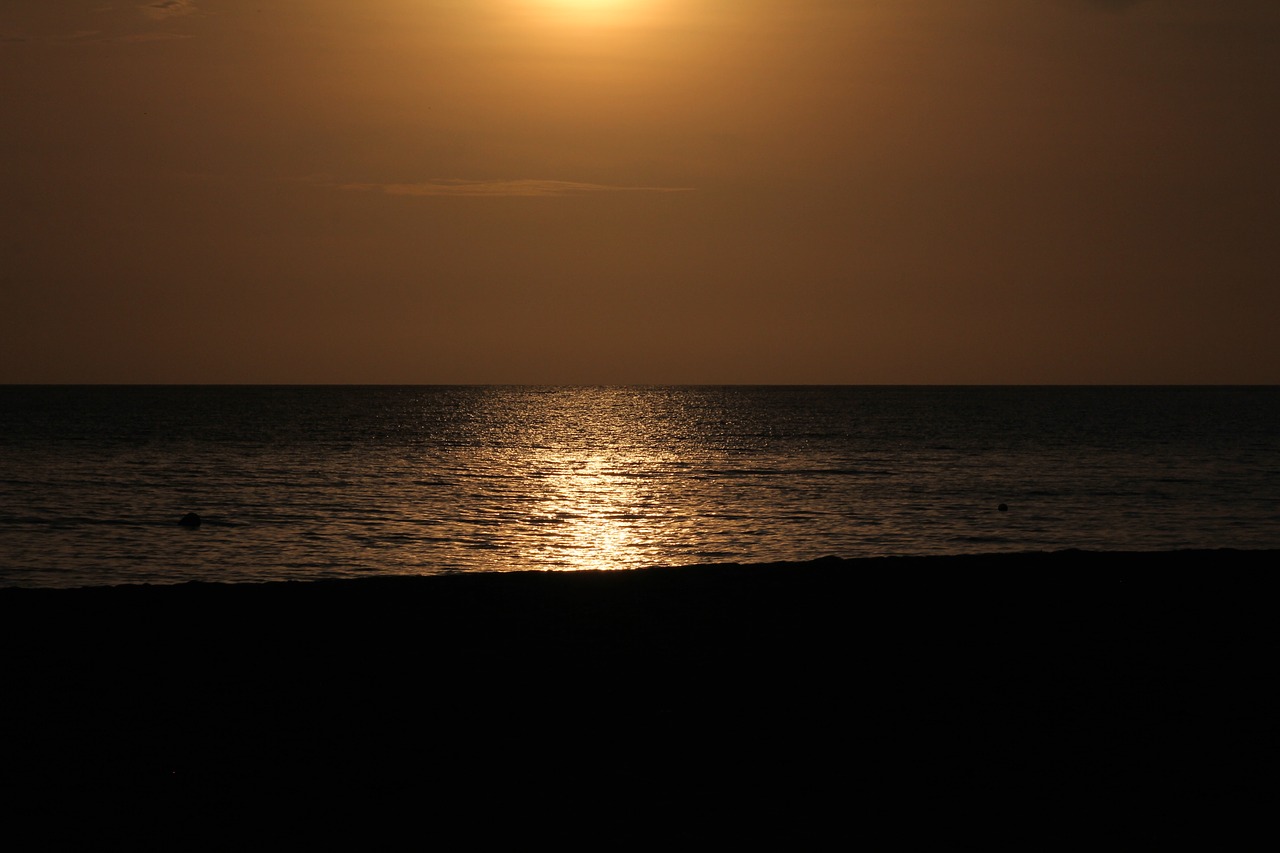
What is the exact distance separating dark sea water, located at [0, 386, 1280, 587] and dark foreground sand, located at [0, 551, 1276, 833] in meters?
15.9

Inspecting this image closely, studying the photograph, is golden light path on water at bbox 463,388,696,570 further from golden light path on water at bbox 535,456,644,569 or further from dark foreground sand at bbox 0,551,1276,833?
dark foreground sand at bbox 0,551,1276,833

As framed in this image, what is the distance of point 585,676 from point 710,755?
8.86ft

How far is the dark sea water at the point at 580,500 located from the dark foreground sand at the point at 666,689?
1589cm

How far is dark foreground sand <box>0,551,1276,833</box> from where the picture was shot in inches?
343

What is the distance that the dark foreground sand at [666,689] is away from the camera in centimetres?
871

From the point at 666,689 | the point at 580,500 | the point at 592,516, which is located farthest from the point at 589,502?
the point at 666,689

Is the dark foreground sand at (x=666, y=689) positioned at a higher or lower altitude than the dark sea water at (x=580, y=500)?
higher

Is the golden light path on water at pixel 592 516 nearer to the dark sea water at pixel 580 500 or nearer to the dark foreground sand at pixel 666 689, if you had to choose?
the dark sea water at pixel 580 500

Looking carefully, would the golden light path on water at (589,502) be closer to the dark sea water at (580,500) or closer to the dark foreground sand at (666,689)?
the dark sea water at (580,500)

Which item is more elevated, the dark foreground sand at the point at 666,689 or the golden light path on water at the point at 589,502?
the dark foreground sand at the point at 666,689

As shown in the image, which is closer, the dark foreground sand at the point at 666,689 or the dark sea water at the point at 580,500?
the dark foreground sand at the point at 666,689

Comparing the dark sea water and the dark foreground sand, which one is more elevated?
the dark foreground sand

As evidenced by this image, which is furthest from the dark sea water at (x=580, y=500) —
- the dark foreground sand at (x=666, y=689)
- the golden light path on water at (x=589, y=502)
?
the dark foreground sand at (x=666, y=689)

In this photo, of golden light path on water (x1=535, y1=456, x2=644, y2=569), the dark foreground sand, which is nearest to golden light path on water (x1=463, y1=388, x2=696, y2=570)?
golden light path on water (x1=535, y1=456, x2=644, y2=569)
